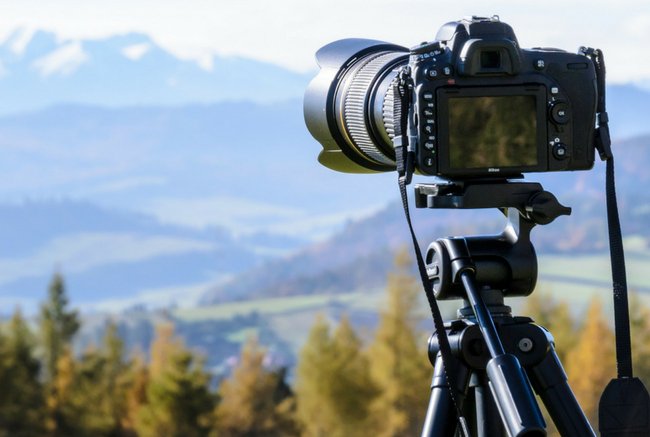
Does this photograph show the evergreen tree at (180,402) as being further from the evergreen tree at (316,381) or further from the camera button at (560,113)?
the camera button at (560,113)

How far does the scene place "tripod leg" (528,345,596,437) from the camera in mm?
2172

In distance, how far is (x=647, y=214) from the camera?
86.8 meters

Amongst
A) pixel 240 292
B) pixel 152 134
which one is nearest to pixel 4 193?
pixel 152 134

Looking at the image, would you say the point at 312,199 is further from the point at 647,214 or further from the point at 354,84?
the point at 354,84

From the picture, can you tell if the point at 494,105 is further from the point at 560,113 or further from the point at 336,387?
the point at 336,387

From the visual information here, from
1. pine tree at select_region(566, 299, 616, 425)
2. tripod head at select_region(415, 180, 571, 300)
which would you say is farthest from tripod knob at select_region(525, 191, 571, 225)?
pine tree at select_region(566, 299, 616, 425)

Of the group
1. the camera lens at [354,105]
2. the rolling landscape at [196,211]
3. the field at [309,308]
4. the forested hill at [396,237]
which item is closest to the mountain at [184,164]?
the rolling landscape at [196,211]

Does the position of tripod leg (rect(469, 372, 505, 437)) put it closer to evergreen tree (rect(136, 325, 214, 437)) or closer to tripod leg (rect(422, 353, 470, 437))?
tripod leg (rect(422, 353, 470, 437))

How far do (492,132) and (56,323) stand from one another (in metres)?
35.1

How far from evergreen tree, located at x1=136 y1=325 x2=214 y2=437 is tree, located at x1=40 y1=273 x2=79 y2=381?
21.4 ft

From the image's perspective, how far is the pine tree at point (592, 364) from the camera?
106 ft

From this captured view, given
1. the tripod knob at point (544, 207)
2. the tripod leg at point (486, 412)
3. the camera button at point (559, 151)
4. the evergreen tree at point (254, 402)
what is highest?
the camera button at point (559, 151)

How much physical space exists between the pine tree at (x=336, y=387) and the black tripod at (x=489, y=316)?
29.9 meters

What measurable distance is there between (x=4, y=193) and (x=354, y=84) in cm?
16037
